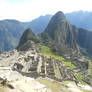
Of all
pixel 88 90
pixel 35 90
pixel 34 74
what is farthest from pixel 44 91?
pixel 34 74

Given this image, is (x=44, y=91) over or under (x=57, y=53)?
over

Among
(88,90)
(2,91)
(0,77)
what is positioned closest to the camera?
(2,91)

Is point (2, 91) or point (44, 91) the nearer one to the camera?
point (2, 91)

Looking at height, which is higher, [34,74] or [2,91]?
[2,91]

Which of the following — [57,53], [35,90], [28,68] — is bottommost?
[57,53]

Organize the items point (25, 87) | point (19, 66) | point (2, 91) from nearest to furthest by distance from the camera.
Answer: point (2, 91), point (25, 87), point (19, 66)

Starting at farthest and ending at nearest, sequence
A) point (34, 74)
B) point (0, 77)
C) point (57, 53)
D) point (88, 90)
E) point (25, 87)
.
A: point (57, 53)
point (34, 74)
point (88, 90)
point (0, 77)
point (25, 87)

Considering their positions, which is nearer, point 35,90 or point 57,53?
point 35,90

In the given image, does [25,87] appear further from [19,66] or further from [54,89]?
[19,66]

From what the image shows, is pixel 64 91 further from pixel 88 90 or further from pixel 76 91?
pixel 88 90

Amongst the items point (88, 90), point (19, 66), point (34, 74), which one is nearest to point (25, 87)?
point (88, 90)
